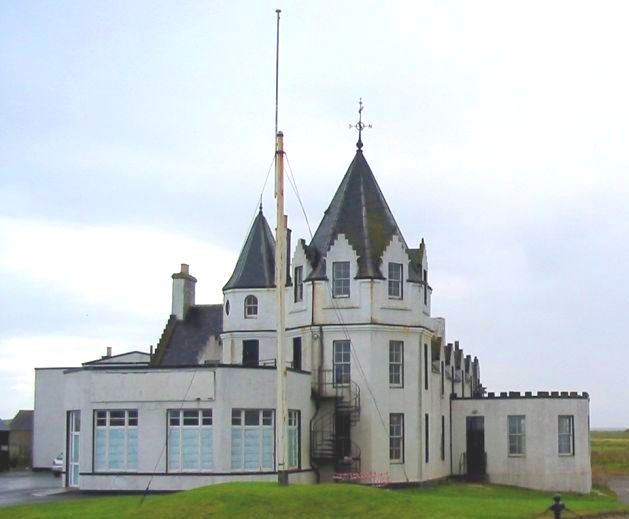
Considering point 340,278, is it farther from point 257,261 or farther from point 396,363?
point 257,261

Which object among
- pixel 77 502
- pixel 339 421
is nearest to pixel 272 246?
pixel 339 421

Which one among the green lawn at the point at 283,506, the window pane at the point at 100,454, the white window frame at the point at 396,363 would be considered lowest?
the green lawn at the point at 283,506

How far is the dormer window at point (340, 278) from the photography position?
45719 mm

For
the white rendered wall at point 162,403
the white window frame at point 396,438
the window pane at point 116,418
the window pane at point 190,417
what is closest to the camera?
the white rendered wall at point 162,403

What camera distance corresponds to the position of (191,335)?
57.3m

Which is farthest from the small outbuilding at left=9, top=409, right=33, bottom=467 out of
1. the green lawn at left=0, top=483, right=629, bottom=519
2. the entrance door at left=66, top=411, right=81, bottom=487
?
the green lawn at left=0, top=483, right=629, bottom=519

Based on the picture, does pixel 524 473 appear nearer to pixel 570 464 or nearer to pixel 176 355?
A: pixel 570 464

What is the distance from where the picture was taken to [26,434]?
72188mm

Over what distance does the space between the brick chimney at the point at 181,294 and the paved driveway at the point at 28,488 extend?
34.3 ft

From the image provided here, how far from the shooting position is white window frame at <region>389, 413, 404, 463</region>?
4522cm

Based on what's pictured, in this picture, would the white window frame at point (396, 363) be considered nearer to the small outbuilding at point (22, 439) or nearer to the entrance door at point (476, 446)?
the entrance door at point (476, 446)

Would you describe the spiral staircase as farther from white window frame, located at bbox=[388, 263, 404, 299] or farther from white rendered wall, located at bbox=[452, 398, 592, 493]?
white rendered wall, located at bbox=[452, 398, 592, 493]

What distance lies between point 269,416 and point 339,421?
488cm

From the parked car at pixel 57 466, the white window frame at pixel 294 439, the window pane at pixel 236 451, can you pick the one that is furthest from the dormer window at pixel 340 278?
the parked car at pixel 57 466
